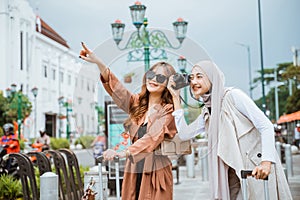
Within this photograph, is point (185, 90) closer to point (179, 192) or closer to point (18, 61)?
point (179, 192)

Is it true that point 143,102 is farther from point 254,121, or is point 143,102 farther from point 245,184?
point 245,184

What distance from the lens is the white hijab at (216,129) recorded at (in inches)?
88.4

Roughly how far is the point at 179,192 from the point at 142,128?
18.3 feet

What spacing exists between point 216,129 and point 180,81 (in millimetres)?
331

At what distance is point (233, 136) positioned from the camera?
2.21 metres

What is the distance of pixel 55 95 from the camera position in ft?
117

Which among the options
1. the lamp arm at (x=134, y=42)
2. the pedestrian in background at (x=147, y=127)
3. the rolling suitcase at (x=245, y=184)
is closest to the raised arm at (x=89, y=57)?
the pedestrian in background at (x=147, y=127)

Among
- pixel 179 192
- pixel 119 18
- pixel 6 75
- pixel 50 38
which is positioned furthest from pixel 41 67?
pixel 119 18

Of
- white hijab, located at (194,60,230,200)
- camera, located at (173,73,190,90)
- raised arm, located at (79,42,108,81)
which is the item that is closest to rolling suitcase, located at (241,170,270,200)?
white hijab, located at (194,60,230,200)

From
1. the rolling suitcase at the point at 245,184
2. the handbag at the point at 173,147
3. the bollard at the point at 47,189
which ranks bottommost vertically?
the bollard at the point at 47,189

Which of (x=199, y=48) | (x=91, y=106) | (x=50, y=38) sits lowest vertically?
(x=91, y=106)

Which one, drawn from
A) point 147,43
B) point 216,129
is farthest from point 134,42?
point 216,129

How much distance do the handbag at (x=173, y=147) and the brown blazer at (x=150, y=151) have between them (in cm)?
3

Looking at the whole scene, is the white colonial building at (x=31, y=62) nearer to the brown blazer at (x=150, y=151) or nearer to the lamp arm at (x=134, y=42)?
the lamp arm at (x=134, y=42)
